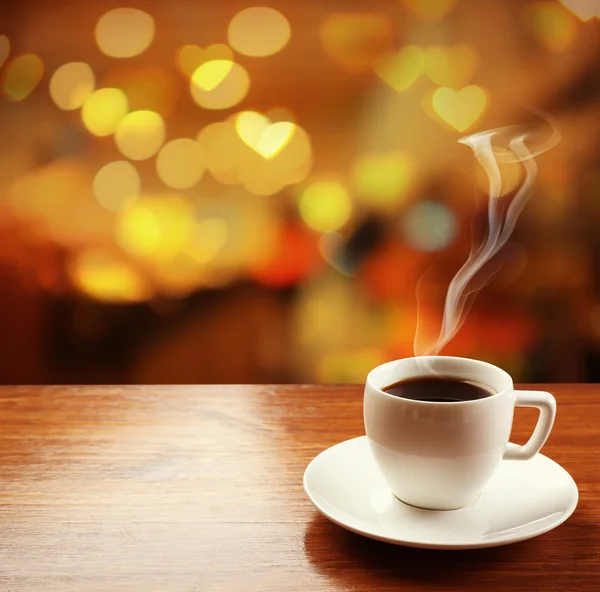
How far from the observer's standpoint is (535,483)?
551 millimetres

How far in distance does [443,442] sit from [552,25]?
5.16 feet

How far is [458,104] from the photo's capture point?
1.77 m

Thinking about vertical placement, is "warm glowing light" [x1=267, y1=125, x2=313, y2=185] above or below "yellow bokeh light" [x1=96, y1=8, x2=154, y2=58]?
below

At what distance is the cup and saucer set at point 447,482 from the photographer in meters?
0.48

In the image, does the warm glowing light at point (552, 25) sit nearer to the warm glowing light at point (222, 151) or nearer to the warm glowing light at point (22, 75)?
the warm glowing light at point (222, 151)

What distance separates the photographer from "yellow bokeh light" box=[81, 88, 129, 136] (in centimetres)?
178

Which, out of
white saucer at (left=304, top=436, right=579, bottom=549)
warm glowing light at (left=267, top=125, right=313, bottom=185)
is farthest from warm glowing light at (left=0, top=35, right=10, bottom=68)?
white saucer at (left=304, top=436, right=579, bottom=549)

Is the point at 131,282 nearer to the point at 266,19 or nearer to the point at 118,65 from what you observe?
the point at 118,65

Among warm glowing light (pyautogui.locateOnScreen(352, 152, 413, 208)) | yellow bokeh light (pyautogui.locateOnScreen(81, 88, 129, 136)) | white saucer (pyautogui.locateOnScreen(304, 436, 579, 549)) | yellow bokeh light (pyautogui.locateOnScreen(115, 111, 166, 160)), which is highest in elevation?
yellow bokeh light (pyautogui.locateOnScreen(81, 88, 129, 136))

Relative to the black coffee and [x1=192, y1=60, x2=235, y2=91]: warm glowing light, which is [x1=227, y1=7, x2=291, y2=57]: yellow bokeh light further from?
the black coffee

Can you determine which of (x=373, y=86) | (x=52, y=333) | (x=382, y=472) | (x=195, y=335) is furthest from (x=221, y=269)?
(x=382, y=472)

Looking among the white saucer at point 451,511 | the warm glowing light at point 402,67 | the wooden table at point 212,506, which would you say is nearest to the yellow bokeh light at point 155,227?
the warm glowing light at point 402,67

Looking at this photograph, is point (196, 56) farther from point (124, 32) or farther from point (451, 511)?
point (451, 511)

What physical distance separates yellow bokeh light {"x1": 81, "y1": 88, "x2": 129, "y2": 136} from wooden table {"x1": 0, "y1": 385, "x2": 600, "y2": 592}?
3.61 feet
